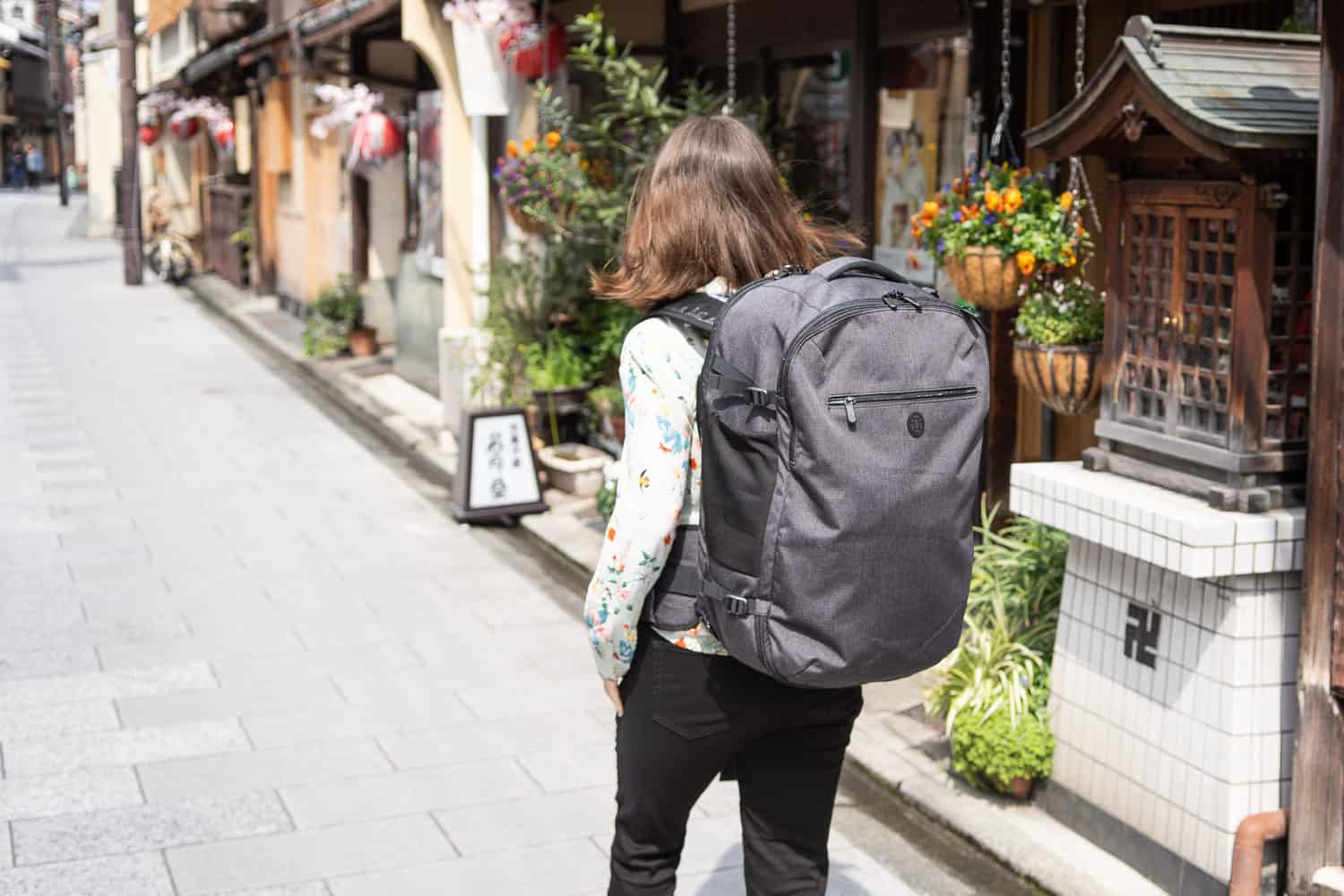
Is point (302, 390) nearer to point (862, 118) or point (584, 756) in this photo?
point (862, 118)

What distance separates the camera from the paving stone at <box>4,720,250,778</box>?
548 centimetres

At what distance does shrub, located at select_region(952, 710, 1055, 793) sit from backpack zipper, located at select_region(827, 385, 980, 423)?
2343 millimetres

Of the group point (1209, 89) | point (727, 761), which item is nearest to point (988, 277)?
point (1209, 89)

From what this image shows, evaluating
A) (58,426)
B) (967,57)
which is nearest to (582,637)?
(967,57)

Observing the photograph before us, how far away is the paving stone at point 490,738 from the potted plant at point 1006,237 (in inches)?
81.8

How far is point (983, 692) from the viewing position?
4.99m

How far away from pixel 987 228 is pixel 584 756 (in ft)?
7.43

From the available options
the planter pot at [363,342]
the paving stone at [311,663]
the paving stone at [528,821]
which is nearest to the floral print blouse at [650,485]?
the paving stone at [528,821]

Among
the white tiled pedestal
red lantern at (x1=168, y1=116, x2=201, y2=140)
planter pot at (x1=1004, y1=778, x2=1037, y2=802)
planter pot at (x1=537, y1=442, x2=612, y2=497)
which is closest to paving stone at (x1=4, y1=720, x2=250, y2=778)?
planter pot at (x1=1004, y1=778, x2=1037, y2=802)

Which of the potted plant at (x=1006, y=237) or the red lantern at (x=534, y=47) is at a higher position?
the red lantern at (x=534, y=47)

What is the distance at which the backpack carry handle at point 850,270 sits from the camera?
2852 mm

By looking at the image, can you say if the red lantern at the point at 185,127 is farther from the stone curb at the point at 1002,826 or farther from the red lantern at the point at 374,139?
the stone curb at the point at 1002,826

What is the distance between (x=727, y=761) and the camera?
3062 millimetres

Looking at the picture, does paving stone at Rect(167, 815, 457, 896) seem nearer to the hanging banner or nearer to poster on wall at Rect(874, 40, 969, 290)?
poster on wall at Rect(874, 40, 969, 290)
